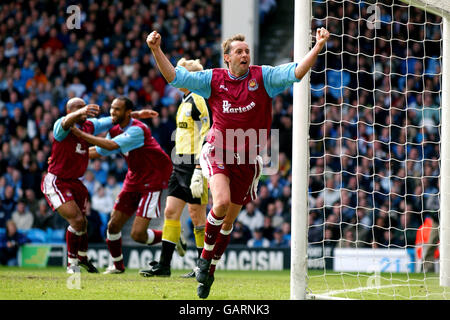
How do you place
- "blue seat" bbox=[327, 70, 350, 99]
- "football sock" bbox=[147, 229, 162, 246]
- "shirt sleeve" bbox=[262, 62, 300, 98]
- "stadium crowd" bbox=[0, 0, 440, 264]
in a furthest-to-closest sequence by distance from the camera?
"blue seat" bbox=[327, 70, 350, 99], "stadium crowd" bbox=[0, 0, 440, 264], "football sock" bbox=[147, 229, 162, 246], "shirt sleeve" bbox=[262, 62, 300, 98]

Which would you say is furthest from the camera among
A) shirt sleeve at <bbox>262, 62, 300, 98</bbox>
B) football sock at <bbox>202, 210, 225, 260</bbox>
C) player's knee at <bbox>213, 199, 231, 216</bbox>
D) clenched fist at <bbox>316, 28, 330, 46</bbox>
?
football sock at <bbox>202, 210, 225, 260</bbox>

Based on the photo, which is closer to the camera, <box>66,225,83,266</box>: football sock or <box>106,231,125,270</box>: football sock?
<box>66,225,83,266</box>: football sock

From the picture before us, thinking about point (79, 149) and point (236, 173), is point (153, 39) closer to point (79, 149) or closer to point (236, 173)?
point (236, 173)

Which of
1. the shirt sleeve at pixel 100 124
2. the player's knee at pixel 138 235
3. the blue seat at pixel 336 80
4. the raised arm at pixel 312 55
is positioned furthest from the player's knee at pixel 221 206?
the blue seat at pixel 336 80

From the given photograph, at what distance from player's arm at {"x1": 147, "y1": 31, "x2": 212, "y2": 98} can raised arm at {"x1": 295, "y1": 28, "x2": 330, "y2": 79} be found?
90 cm

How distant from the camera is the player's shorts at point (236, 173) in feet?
20.7

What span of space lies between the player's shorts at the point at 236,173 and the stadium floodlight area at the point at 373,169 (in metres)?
0.54

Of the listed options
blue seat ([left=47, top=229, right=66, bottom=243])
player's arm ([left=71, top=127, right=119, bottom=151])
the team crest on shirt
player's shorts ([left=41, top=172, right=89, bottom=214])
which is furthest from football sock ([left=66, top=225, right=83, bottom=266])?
blue seat ([left=47, top=229, right=66, bottom=243])

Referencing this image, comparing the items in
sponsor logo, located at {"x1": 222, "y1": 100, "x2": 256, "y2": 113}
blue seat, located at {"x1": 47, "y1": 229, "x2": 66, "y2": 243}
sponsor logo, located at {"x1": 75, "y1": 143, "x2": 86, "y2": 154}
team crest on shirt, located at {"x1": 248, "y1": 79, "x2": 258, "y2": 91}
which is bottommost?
blue seat, located at {"x1": 47, "y1": 229, "x2": 66, "y2": 243}

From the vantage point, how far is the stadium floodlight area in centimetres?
610

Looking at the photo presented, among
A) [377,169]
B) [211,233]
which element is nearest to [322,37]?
[211,233]

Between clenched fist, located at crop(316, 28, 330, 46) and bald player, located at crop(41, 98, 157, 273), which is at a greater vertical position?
clenched fist, located at crop(316, 28, 330, 46)

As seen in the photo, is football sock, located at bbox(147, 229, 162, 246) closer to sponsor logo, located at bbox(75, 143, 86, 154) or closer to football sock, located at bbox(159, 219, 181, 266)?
football sock, located at bbox(159, 219, 181, 266)

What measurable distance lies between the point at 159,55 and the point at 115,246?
3.54 metres
